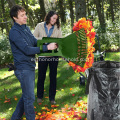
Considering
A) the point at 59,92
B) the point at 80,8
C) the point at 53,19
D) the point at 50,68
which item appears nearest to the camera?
the point at 53,19

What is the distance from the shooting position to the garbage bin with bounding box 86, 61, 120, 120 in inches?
87.0

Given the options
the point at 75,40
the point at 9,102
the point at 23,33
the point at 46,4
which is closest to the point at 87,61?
the point at 75,40

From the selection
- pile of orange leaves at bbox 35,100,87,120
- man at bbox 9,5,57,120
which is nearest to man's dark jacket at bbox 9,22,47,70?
man at bbox 9,5,57,120

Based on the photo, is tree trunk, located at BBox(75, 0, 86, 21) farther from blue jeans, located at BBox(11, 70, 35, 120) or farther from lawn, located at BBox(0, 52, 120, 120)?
blue jeans, located at BBox(11, 70, 35, 120)

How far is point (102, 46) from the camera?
848 centimetres

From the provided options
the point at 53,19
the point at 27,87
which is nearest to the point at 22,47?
the point at 27,87

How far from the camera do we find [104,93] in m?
2.26

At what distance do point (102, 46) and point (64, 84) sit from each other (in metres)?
4.49

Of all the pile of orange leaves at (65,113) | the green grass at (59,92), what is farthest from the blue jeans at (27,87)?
the green grass at (59,92)

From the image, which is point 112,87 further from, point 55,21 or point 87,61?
point 55,21

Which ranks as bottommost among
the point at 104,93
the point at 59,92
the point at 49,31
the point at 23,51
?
the point at 59,92

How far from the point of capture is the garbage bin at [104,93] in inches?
87.0

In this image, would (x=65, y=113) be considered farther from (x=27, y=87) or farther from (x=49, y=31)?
(x=49, y=31)

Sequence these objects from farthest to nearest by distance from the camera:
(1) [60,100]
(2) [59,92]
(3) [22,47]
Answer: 1. (2) [59,92]
2. (1) [60,100]
3. (3) [22,47]
